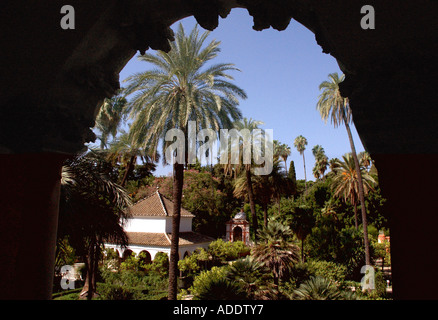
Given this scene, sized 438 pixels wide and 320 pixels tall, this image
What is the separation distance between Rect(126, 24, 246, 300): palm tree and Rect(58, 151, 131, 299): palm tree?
461cm

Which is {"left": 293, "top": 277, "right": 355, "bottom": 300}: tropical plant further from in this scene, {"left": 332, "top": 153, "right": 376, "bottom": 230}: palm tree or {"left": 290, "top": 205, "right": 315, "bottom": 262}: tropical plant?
{"left": 332, "top": 153, "right": 376, "bottom": 230}: palm tree

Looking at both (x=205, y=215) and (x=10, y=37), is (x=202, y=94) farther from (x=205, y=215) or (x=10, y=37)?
(x=205, y=215)

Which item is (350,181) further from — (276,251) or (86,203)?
(86,203)

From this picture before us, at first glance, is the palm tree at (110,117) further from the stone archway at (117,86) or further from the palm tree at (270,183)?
the stone archway at (117,86)

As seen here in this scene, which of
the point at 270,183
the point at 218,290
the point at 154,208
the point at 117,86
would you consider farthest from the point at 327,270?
the point at 117,86

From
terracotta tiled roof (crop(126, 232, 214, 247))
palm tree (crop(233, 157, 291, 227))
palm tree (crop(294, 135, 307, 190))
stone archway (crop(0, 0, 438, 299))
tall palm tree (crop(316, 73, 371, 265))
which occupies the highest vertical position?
palm tree (crop(294, 135, 307, 190))

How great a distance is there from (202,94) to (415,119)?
12603 mm

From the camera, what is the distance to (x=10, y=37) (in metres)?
2.61

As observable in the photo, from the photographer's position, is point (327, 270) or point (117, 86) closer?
point (117, 86)

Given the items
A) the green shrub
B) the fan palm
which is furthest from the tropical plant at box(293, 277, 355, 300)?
the green shrub

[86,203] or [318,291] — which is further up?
[86,203]

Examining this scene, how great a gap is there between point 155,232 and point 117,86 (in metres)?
27.2

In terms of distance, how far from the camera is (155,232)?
93.8ft

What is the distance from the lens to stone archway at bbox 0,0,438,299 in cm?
207
